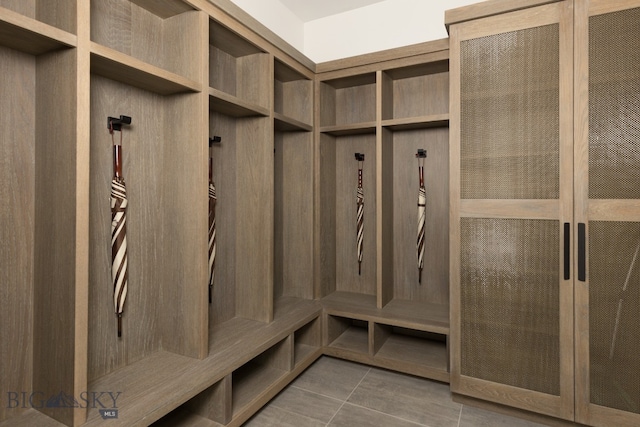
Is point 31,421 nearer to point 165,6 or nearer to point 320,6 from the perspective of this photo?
point 165,6

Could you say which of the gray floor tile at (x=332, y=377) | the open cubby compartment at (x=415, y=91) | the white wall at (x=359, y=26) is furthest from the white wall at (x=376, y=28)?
the gray floor tile at (x=332, y=377)

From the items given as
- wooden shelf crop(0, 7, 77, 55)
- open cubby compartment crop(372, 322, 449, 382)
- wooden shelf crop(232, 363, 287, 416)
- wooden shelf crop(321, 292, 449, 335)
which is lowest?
wooden shelf crop(232, 363, 287, 416)

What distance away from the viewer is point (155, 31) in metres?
1.91

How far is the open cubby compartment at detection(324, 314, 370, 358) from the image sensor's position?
262 centimetres

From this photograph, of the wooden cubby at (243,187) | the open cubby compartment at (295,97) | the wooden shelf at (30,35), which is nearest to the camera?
the wooden shelf at (30,35)

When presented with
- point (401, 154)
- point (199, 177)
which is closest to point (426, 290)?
point (401, 154)

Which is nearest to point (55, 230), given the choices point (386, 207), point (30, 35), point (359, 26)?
point (30, 35)

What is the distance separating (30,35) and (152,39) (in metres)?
0.71

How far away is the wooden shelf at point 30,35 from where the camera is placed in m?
1.18

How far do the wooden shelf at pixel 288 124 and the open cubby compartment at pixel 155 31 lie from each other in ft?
2.28

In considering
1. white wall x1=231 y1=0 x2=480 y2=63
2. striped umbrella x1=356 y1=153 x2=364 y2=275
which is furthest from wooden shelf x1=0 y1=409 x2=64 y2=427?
white wall x1=231 y1=0 x2=480 y2=63

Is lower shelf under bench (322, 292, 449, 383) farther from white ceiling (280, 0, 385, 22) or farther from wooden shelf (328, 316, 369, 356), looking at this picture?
white ceiling (280, 0, 385, 22)

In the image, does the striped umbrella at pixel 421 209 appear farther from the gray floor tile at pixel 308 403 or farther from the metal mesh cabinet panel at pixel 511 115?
the gray floor tile at pixel 308 403

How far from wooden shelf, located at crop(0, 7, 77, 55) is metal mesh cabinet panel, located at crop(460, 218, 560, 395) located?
209cm
